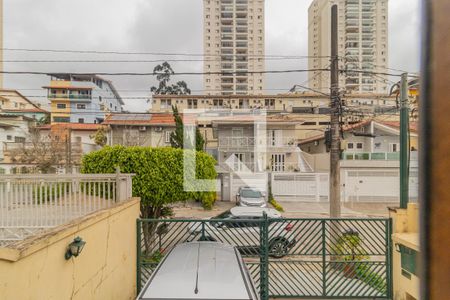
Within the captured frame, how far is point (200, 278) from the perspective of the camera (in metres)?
2.75

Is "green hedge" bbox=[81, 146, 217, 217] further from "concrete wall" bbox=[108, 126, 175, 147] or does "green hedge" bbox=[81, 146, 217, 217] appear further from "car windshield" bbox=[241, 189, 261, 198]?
"concrete wall" bbox=[108, 126, 175, 147]

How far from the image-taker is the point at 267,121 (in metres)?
20.5

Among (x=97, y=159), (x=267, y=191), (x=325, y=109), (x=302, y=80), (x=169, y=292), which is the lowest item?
(x=267, y=191)

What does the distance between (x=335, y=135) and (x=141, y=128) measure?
1654 centimetres

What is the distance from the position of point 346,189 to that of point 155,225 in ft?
45.4

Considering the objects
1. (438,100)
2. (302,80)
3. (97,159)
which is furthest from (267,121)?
(438,100)

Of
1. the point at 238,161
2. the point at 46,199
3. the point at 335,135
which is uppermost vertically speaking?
the point at 335,135

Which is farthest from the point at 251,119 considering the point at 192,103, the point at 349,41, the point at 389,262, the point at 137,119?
the point at 389,262

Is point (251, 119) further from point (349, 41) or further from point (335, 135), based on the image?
point (335, 135)

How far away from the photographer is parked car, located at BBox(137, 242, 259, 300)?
2516 millimetres

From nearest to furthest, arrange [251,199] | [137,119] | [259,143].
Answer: [251,199]
[259,143]
[137,119]

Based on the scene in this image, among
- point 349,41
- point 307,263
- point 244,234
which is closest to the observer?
point 307,263

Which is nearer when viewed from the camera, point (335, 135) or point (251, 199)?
point (335, 135)

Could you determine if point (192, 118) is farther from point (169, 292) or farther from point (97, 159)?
point (169, 292)
